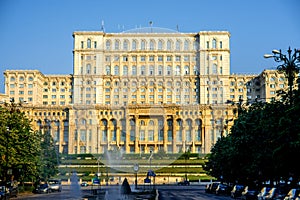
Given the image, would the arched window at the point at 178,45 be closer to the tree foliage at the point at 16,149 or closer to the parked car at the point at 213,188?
the tree foliage at the point at 16,149

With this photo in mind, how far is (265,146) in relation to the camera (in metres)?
43.4

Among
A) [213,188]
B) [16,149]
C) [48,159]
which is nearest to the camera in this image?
[16,149]

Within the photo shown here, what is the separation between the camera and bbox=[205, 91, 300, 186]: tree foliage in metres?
32.7

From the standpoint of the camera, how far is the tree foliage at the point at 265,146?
32719mm

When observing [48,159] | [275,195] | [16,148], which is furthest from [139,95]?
[275,195]

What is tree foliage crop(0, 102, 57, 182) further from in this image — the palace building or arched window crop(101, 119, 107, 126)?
arched window crop(101, 119, 107, 126)

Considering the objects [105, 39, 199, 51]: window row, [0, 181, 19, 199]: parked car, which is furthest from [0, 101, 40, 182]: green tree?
[105, 39, 199, 51]: window row

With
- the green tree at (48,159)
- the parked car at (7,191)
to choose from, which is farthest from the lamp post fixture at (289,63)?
the green tree at (48,159)

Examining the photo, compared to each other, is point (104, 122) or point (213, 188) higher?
point (104, 122)

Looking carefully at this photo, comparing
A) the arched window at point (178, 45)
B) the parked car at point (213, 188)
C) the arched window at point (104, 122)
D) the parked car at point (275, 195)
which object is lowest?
the parked car at point (213, 188)

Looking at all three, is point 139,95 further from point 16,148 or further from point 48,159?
point 48,159

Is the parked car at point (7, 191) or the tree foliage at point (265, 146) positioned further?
the parked car at point (7, 191)

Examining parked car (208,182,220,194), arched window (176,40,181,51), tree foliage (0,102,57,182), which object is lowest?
parked car (208,182,220,194)

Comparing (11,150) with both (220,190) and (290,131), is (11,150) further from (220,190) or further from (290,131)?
(290,131)
